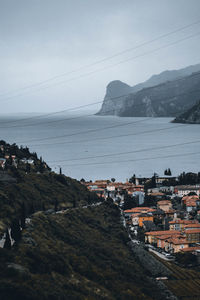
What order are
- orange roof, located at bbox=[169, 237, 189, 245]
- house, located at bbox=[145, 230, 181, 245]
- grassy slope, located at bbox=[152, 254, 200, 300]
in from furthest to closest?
1. house, located at bbox=[145, 230, 181, 245]
2. orange roof, located at bbox=[169, 237, 189, 245]
3. grassy slope, located at bbox=[152, 254, 200, 300]

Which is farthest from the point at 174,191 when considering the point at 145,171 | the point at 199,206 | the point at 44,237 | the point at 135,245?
the point at 44,237

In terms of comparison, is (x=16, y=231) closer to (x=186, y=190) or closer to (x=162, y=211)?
(x=162, y=211)

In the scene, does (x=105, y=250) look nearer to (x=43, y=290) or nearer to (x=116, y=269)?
(x=116, y=269)

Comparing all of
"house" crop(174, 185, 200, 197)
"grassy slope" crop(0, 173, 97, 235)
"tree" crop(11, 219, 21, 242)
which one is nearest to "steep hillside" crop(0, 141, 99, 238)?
"grassy slope" crop(0, 173, 97, 235)

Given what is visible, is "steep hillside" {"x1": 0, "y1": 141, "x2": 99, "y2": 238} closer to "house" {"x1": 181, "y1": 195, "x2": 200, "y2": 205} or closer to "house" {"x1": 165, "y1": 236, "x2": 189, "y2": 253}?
"house" {"x1": 165, "y1": 236, "x2": 189, "y2": 253}

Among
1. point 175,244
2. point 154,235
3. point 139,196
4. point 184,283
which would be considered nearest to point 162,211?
point 139,196

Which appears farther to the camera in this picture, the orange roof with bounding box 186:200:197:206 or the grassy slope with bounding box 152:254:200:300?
the orange roof with bounding box 186:200:197:206
